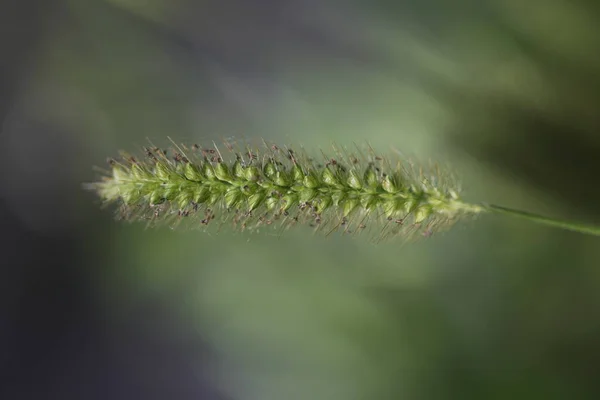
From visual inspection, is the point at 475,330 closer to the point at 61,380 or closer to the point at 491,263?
the point at 491,263

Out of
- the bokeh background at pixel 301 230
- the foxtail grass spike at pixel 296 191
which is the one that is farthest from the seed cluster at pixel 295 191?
the bokeh background at pixel 301 230

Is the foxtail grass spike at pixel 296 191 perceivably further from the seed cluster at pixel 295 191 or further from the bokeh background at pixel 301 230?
the bokeh background at pixel 301 230

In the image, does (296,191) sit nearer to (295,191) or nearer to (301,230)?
(295,191)

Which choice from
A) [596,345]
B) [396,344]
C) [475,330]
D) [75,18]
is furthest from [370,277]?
[75,18]

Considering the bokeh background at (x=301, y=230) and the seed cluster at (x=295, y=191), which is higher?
the bokeh background at (x=301, y=230)

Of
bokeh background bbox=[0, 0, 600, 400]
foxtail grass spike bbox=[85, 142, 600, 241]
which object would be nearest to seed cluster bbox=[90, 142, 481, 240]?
foxtail grass spike bbox=[85, 142, 600, 241]

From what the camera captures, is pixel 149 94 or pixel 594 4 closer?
pixel 594 4

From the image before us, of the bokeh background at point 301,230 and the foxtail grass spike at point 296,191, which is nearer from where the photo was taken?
the foxtail grass spike at point 296,191

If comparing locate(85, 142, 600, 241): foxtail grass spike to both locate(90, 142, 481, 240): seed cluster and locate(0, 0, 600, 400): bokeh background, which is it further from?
locate(0, 0, 600, 400): bokeh background
